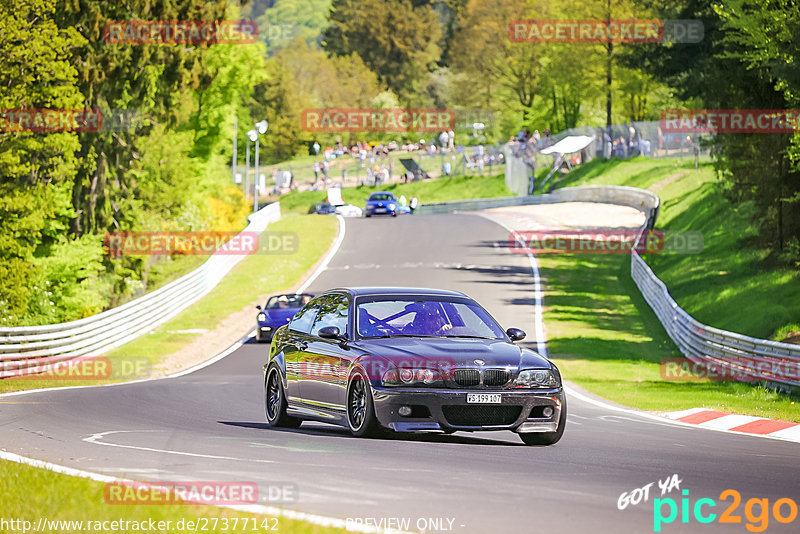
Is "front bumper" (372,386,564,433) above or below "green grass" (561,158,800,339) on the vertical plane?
above

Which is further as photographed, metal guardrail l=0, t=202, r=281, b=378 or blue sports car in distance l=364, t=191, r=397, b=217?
blue sports car in distance l=364, t=191, r=397, b=217

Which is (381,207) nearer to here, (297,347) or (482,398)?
(297,347)

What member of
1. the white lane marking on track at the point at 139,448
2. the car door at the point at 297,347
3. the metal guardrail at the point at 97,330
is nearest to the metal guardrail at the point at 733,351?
the car door at the point at 297,347

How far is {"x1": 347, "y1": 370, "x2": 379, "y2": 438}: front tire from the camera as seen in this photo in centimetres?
1233

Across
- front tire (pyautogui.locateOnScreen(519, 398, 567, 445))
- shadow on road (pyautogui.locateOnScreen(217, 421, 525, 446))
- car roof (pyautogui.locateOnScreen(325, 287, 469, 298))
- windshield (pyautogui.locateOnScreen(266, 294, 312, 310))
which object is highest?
car roof (pyautogui.locateOnScreen(325, 287, 469, 298))

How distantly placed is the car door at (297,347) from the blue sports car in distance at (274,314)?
1916 cm

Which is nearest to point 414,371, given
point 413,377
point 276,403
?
point 413,377

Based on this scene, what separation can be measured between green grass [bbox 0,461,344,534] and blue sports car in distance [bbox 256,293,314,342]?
82.3 feet

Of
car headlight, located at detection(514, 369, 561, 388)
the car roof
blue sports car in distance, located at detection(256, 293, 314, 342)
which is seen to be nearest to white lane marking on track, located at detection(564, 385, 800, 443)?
car headlight, located at detection(514, 369, 561, 388)

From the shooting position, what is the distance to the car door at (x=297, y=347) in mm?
14188

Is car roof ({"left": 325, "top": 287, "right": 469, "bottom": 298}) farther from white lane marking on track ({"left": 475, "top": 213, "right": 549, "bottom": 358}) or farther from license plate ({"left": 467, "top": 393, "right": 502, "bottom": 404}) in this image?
white lane marking on track ({"left": 475, "top": 213, "right": 549, "bottom": 358})

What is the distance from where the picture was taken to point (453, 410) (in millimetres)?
12180

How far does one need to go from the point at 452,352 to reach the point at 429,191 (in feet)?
283

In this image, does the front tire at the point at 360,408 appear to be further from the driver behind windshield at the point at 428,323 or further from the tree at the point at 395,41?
the tree at the point at 395,41
